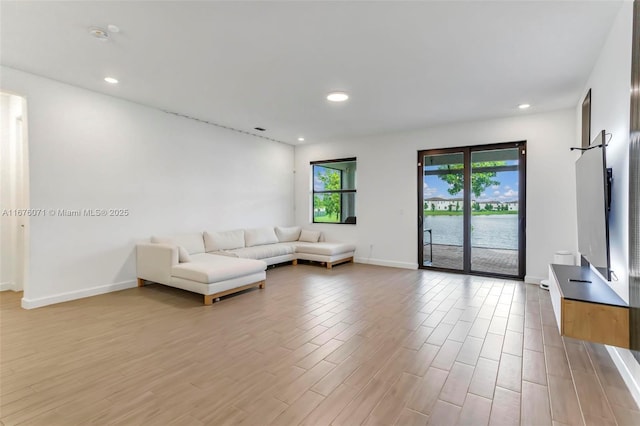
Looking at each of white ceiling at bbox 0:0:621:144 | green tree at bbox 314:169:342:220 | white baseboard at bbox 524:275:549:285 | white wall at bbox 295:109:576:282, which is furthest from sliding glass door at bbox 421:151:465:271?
green tree at bbox 314:169:342:220

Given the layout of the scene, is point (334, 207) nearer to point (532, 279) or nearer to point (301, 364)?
point (532, 279)

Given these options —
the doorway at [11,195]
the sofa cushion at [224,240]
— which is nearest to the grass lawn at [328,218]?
the sofa cushion at [224,240]

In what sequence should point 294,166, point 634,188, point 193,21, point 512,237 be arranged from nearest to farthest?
point 634,188 → point 193,21 → point 512,237 → point 294,166

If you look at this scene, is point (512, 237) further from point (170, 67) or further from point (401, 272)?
point (170, 67)

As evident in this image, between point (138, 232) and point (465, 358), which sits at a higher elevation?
point (138, 232)

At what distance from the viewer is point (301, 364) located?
7.89 ft

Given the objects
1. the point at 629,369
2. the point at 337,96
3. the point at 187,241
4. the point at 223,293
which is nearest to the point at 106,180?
the point at 187,241

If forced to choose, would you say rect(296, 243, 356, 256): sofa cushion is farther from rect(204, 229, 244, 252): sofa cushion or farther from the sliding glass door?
the sliding glass door

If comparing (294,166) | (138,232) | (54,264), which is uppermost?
(294,166)

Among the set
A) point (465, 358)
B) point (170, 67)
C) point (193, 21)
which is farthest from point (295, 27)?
→ point (465, 358)

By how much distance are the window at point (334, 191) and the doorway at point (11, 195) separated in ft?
17.2

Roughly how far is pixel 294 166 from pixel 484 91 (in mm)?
4778

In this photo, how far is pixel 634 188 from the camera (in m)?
1.99

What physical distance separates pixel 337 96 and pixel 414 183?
2.70m
